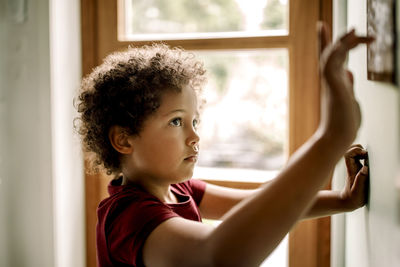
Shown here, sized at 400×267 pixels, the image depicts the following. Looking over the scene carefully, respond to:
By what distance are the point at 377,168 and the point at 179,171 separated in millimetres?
393

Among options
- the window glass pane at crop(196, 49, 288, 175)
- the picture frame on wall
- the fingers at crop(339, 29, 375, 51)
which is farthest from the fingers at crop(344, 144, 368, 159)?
the window glass pane at crop(196, 49, 288, 175)

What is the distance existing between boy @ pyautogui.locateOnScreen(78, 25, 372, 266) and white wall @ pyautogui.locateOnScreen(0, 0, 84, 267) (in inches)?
13.8

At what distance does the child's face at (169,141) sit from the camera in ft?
2.73

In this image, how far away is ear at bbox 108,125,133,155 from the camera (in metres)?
0.88

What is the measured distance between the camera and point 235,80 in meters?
1.40

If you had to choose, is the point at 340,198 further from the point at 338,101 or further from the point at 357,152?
the point at 338,101

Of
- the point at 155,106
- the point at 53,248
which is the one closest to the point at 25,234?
the point at 53,248

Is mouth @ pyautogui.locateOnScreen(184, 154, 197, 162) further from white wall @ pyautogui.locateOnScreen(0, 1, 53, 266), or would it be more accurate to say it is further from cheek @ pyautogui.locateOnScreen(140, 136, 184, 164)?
white wall @ pyautogui.locateOnScreen(0, 1, 53, 266)

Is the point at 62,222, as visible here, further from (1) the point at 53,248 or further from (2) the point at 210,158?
(2) the point at 210,158

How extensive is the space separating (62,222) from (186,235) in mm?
850

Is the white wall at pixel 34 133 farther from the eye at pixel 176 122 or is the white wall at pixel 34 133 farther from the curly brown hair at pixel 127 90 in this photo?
the eye at pixel 176 122

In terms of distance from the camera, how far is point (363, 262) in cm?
79

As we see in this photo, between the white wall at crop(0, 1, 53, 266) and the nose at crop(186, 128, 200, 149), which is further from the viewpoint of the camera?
the white wall at crop(0, 1, 53, 266)

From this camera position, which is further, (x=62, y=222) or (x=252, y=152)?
(x=252, y=152)
